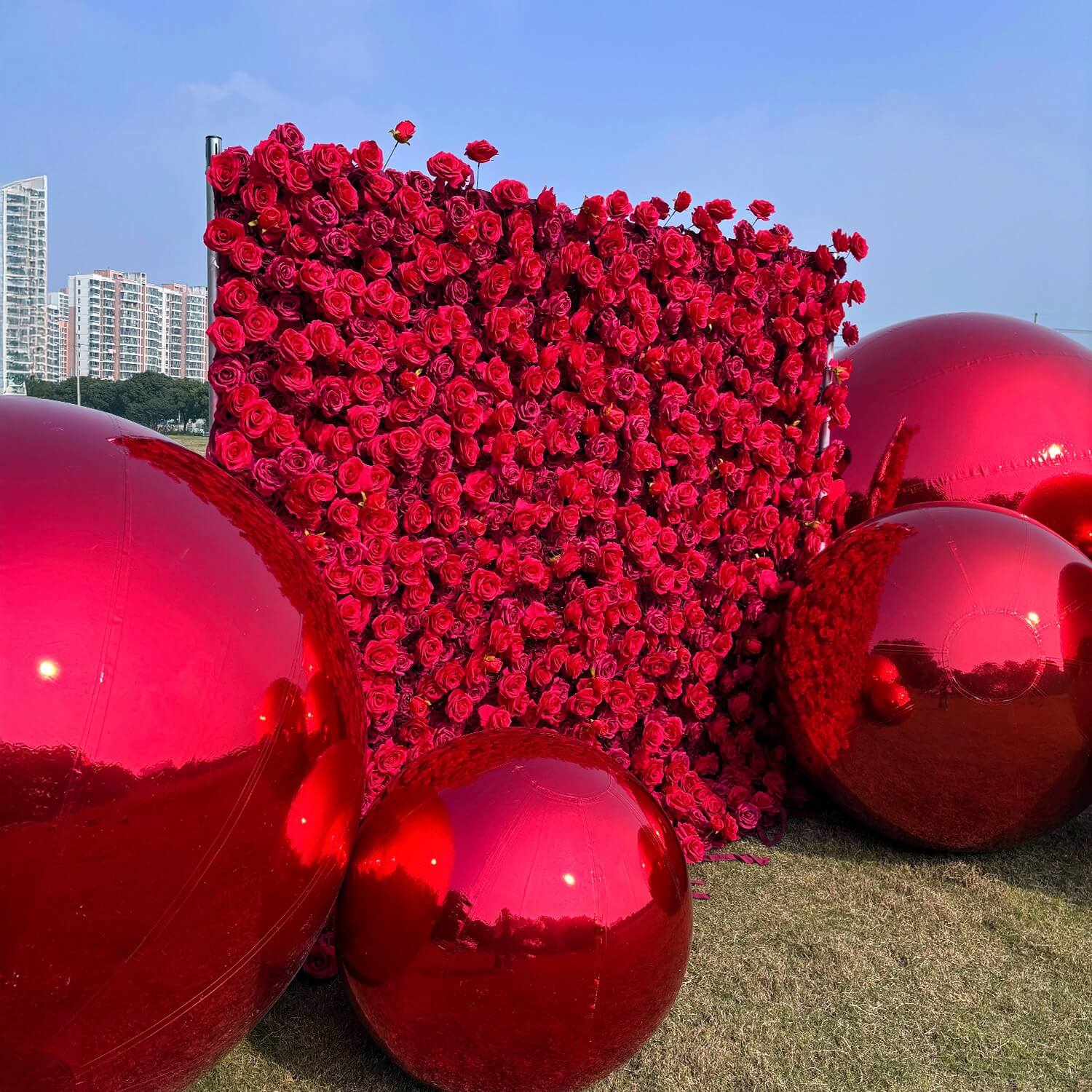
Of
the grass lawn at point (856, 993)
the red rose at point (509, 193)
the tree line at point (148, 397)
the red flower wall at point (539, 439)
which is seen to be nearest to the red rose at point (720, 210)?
the red flower wall at point (539, 439)

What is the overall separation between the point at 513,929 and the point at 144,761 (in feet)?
3.24

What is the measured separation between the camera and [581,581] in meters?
3.68

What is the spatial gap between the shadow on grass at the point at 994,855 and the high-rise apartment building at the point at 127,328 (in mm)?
70914

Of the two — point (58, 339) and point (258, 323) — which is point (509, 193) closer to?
point (258, 323)

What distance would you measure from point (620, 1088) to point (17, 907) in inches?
65.3

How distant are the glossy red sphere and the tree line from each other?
5920 centimetres

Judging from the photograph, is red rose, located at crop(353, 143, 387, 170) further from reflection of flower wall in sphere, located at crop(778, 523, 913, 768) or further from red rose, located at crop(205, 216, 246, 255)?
reflection of flower wall in sphere, located at crop(778, 523, 913, 768)

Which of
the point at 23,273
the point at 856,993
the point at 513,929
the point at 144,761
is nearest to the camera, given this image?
the point at 144,761

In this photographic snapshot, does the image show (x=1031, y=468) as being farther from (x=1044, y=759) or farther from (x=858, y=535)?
(x=1044, y=759)

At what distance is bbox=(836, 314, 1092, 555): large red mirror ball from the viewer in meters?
4.73

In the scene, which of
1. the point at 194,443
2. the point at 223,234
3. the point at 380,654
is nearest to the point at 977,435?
the point at 380,654

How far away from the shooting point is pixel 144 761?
191 centimetres

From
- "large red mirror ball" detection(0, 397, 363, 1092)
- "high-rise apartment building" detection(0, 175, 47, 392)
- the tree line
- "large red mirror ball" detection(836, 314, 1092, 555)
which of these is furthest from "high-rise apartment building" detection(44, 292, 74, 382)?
"large red mirror ball" detection(0, 397, 363, 1092)

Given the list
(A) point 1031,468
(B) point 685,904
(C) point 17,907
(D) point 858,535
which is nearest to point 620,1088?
(B) point 685,904
